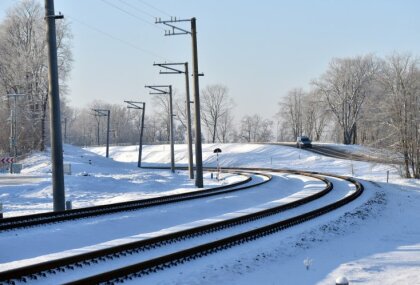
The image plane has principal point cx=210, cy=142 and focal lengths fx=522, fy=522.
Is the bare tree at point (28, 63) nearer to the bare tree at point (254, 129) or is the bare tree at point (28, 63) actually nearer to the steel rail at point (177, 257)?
the steel rail at point (177, 257)

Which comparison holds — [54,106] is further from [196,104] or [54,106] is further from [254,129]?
[254,129]

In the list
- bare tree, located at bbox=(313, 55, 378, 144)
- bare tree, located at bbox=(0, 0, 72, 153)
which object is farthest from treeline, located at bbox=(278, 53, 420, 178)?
bare tree, located at bbox=(0, 0, 72, 153)

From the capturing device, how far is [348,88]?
297ft

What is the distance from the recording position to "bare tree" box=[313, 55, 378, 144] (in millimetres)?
89750

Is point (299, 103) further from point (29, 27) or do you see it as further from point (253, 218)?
point (253, 218)

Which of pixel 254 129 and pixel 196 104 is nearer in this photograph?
pixel 196 104

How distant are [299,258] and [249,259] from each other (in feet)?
5.36

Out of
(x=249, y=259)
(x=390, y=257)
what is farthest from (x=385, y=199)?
(x=249, y=259)

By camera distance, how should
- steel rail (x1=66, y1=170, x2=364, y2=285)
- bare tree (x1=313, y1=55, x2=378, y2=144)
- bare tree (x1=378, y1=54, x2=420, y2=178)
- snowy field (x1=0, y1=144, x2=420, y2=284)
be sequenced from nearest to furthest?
steel rail (x1=66, y1=170, x2=364, y2=285) < snowy field (x1=0, y1=144, x2=420, y2=284) < bare tree (x1=378, y1=54, x2=420, y2=178) < bare tree (x1=313, y1=55, x2=378, y2=144)

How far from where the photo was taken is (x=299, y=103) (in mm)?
127125

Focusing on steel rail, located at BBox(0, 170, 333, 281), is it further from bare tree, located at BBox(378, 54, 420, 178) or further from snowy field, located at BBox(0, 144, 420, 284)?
bare tree, located at BBox(378, 54, 420, 178)

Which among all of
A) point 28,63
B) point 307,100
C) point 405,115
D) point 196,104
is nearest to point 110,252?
point 196,104

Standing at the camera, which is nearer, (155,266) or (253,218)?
(155,266)

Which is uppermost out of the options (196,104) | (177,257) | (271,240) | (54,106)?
(196,104)
